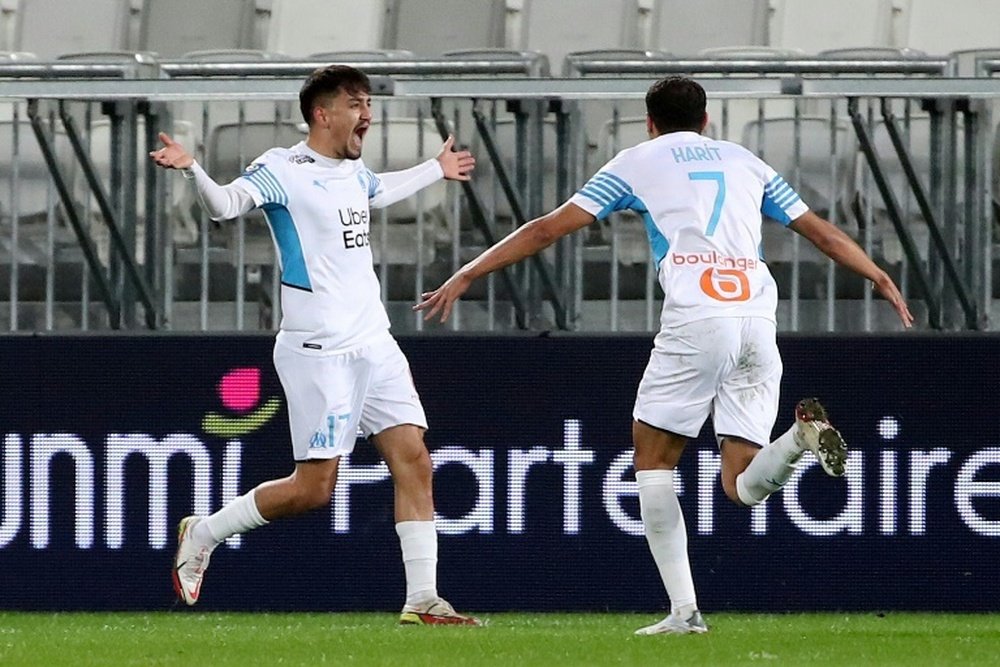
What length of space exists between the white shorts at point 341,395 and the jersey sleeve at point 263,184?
1.83 ft

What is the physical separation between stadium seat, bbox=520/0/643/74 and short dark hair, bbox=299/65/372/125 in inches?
220

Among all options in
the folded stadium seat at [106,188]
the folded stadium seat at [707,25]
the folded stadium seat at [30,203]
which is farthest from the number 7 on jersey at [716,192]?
the folded stadium seat at [707,25]

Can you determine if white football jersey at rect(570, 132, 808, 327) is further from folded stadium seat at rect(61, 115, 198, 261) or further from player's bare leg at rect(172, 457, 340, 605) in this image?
folded stadium seat at rect(61, 115, 198, 261)

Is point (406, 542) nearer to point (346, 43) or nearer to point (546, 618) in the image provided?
point (546, 618)

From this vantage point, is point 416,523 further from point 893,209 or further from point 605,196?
point 893,209

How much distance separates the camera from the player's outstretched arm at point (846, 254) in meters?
7.11

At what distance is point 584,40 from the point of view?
13266mm

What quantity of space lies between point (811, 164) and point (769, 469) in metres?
2.65

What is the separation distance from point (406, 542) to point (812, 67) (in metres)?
3.72

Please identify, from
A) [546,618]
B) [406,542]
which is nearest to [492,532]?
[546,618]

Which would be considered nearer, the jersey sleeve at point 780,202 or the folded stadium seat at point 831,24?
the jersey sleeve at point 780,202

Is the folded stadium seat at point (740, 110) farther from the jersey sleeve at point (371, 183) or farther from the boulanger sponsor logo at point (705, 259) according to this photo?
the boulanger sponsor logo at point (705, 259)

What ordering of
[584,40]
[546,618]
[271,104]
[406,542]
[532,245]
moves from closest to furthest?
1. [532,245]
2. [406,542]
3. [546,618]
4. [271,104]
5. [584,40]

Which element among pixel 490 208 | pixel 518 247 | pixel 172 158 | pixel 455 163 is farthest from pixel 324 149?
pixel 490 208
